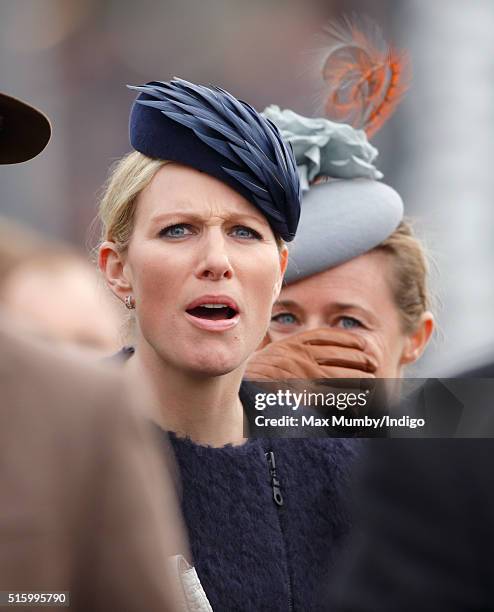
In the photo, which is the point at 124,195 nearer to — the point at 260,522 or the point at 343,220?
the point at 343,220

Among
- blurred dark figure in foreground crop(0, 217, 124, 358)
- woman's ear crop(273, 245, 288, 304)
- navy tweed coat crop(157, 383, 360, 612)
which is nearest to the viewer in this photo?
blurred dark figure in foreground crop(0, 217, 124, 358)

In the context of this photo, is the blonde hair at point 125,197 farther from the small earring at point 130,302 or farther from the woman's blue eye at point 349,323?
the woman's blue eye at point 349,323

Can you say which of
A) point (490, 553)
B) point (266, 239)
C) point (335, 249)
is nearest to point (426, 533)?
point (490, 553)

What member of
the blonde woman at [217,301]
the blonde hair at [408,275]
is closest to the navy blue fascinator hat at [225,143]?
the blonde woman at [217,301]

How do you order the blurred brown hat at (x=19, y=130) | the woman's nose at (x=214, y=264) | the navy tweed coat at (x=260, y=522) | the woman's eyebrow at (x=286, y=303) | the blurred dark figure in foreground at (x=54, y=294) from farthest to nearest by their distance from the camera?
the woman's eyebrow at (x=286, y=303) < the woman's nose at (x=214, y=264) < the navy tweed coat at (x=260, y=522) < the blurred dark figure in foreground at (x=54, y=294) < the blurred brown hat at (x=19, y=130)

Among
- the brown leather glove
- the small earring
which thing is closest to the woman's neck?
the small earring

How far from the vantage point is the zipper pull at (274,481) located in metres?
2.72

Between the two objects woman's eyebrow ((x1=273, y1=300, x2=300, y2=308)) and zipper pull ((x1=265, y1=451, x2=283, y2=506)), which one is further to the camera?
woman's eyebrow ((x1=273, y1=300, x2=300, y2=308))

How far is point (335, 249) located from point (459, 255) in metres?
0.32

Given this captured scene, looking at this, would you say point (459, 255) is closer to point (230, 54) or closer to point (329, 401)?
point (329, 401)

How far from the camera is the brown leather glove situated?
2990 mm

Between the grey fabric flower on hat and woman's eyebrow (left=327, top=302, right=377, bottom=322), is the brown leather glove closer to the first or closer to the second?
woman's eyebrow (left=327, top=302, right=377, bottom=322)

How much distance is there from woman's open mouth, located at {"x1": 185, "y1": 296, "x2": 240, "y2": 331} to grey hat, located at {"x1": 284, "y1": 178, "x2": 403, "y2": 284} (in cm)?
30

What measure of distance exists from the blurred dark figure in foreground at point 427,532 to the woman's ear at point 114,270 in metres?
1.48
